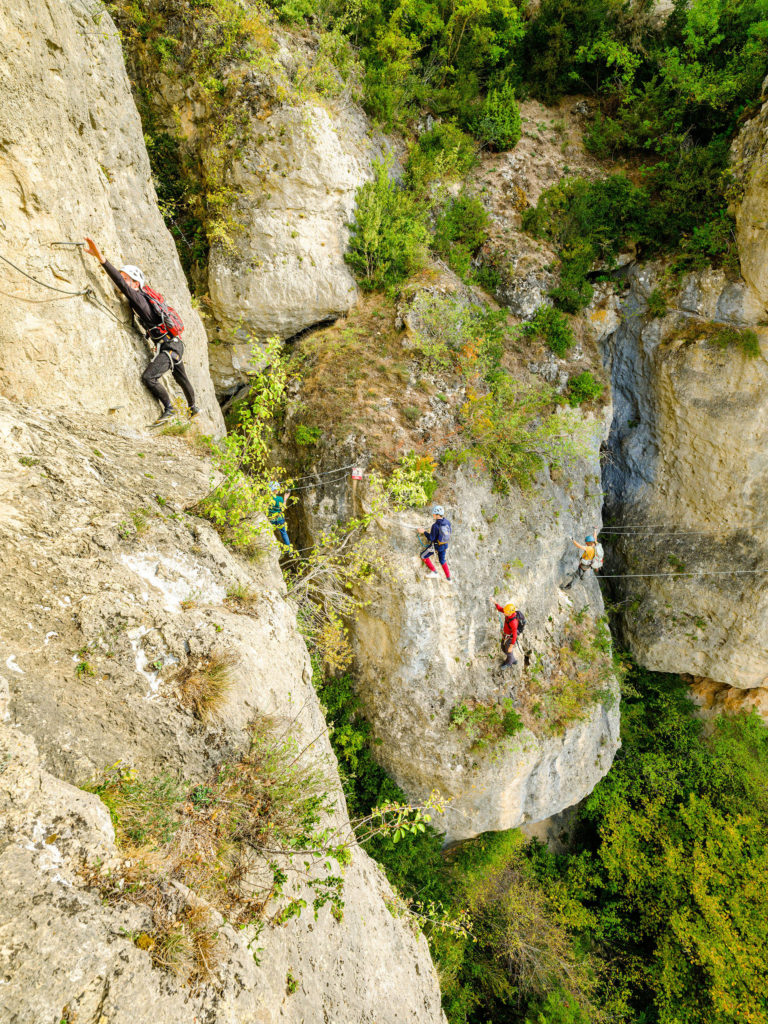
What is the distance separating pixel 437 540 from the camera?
8586mm

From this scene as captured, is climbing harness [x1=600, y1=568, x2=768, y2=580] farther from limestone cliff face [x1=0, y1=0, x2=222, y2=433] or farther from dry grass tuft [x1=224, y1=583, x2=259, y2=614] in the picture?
limestone cliff face [x1=0, y1=0, x2=222, y2=433]

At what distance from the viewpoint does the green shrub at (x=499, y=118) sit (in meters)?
12.2

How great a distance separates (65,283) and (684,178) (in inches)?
548

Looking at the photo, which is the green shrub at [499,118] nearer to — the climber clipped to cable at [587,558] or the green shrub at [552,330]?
the green shrub at [552,330]

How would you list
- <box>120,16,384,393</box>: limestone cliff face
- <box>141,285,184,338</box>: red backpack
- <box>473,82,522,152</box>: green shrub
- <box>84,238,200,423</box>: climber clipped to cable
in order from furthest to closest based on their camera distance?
<box>473,82,522,152</box>: green shrub
<box>120,16,384,393</box>: limestone cliff face
<box>141,285,184,338</box>: red backpack
<box>84,238,200,423</box>: climber clipped to cable

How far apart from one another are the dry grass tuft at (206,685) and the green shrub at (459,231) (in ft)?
36.5

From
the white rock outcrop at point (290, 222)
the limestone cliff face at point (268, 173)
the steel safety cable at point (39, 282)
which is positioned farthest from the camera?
the white rock outcrop at point (290, 222)

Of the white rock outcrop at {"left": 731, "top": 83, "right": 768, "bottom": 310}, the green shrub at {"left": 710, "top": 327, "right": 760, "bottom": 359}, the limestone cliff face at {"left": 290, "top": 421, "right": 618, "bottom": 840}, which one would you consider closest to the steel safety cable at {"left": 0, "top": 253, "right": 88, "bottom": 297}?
the limestone cliff face at {"left": 290, "top": 421, "right": 618, "bottom": 840}

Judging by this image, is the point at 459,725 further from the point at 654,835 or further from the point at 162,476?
the point at 654,835

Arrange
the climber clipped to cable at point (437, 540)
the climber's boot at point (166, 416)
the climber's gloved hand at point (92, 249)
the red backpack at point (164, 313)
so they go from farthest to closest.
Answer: the climber clipped to cable at point (437, 540)
the climber's boot at point (166, 416)
the red backpack at point (164, 313)
the climber's gloved hand at point (92, 249)

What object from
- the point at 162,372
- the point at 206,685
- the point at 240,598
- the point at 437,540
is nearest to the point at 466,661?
the point at 437,540

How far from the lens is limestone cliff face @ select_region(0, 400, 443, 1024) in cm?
236

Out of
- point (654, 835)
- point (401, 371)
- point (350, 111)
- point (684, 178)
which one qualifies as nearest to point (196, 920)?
point (401, 371)

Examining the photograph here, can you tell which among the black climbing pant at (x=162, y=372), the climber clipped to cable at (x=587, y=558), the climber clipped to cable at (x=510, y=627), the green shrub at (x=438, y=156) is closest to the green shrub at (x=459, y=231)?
the green shrub at (x=438, y=156)
